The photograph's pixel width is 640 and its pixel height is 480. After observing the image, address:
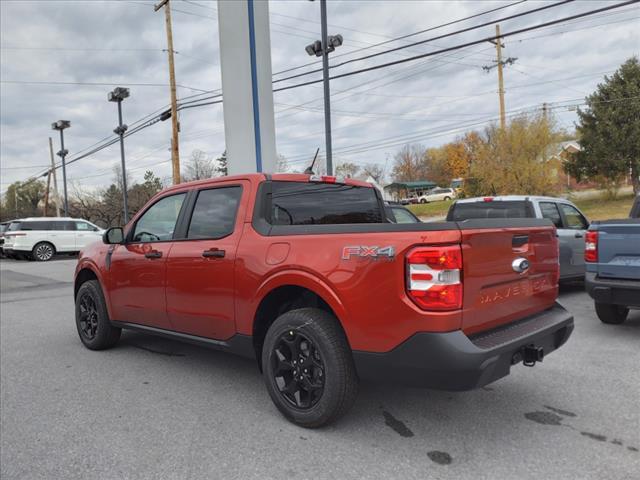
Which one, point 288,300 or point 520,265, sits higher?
point 520,265

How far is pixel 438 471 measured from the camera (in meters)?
2.82

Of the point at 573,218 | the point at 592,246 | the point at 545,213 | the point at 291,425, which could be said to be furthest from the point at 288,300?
the point at 573,218

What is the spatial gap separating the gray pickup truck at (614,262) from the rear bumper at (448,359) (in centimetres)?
307

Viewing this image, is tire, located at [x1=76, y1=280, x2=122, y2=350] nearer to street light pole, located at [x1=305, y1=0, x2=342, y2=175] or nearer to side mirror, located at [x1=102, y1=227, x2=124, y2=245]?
side mirror, located at [x1=102, y1=227, x2=124, y2=245]

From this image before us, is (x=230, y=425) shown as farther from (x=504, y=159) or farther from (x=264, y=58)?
(x=504, y=159)

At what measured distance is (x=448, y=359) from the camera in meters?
2.78

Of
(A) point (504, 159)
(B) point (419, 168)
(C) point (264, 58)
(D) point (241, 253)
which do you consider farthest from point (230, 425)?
(B) point (419, 168)

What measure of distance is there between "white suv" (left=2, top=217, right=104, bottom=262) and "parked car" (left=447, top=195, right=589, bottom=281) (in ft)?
60.1

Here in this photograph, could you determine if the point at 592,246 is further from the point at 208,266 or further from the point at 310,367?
the point at 208,266

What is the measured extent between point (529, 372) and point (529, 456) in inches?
66.5

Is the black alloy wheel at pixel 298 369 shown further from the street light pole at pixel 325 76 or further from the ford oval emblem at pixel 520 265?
the street light pole at pixel 325 76

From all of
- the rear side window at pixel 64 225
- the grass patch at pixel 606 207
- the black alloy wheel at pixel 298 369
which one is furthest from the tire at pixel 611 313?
the grass patch at pixel 606 207

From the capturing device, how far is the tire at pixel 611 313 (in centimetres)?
628

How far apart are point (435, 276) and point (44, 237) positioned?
23.0 meters
